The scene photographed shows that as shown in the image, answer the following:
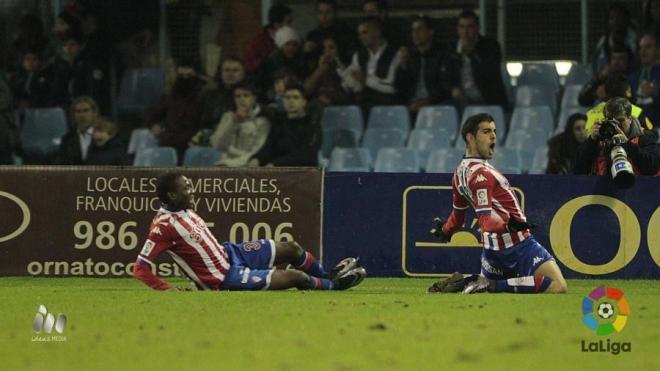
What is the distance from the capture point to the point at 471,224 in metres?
14.5

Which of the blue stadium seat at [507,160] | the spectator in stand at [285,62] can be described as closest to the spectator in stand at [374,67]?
the spectator in stand at [285,62]

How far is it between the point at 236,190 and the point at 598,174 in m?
3.63

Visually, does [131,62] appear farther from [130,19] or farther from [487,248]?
[487,248]

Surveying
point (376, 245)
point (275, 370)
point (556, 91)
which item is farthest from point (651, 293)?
point (556, 91)

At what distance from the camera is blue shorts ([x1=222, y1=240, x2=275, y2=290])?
40.0 feet

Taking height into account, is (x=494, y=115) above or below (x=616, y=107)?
below

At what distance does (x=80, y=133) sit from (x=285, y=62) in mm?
2924

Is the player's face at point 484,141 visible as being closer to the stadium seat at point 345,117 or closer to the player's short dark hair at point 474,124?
the player's short dark hair at point 474,124

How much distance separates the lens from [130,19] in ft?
68.3

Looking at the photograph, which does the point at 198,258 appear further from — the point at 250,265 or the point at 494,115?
the point at 494,115

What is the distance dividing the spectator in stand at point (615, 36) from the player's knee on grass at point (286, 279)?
24.0 feet

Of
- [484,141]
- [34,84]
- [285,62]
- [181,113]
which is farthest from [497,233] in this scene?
[34,84]

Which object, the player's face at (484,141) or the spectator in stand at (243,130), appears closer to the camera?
the player's face at (484,141)

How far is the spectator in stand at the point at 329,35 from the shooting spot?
19.4 m
